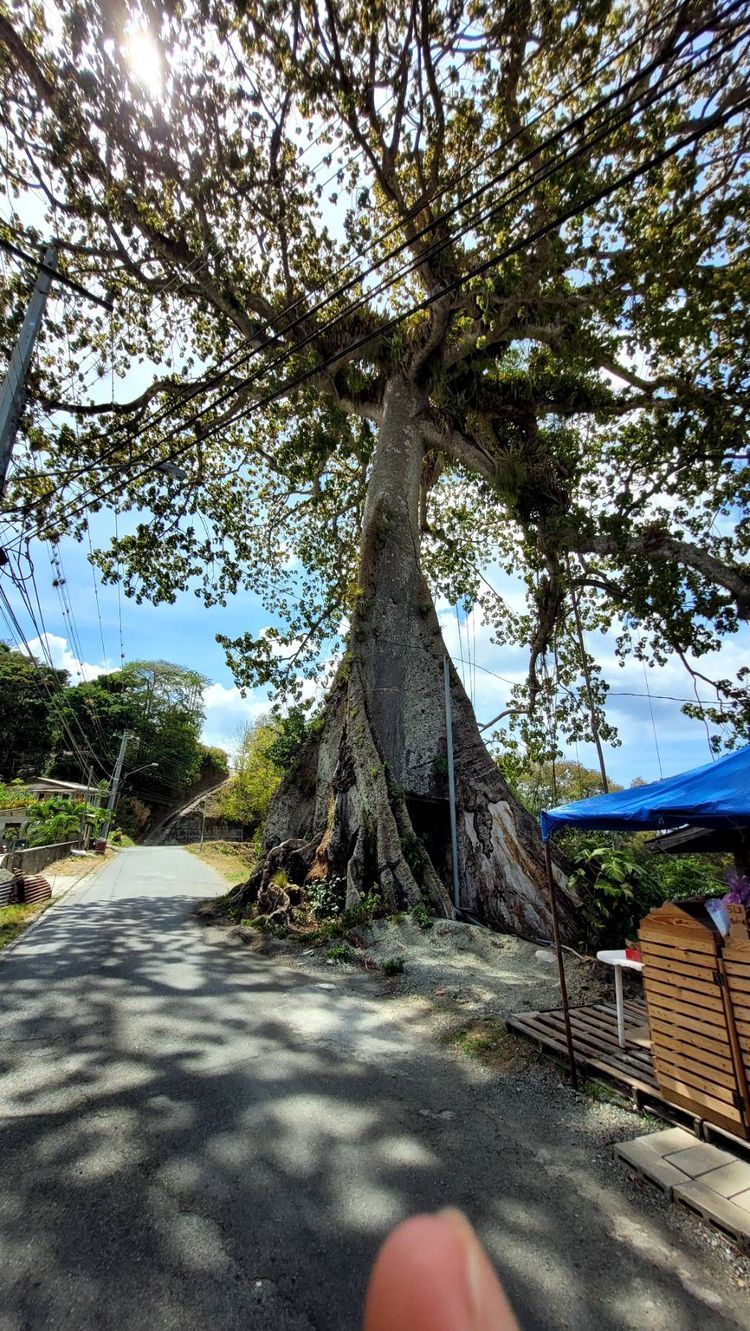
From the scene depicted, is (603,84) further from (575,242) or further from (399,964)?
(399,964)

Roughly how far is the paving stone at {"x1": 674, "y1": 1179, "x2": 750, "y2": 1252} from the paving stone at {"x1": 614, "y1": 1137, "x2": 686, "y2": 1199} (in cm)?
5

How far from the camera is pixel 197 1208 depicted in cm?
251

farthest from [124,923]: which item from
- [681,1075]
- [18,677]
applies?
[18,677]

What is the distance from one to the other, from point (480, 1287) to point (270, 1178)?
1120 mm

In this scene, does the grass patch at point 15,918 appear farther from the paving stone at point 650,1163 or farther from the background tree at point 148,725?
the background tree at point 148,725

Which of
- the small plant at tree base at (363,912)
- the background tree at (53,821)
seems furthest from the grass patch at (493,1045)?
the background tree at (53,821)

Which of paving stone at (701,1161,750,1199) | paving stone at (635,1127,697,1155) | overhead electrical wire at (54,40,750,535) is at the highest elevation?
overhead electrical wire at (54,40,750,535)

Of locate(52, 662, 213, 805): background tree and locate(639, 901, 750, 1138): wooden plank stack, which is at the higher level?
locate(52, 662, 213, 805): background tree

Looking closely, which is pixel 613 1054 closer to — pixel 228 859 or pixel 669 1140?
pixel 669 1140

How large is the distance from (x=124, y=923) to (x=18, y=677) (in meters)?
38.0

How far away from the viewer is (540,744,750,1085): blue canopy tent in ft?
11.6

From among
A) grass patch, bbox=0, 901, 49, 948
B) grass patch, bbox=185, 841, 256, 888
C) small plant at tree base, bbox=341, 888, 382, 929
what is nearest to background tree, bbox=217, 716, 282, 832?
grass patch, bbox=185, 841, 256, 888

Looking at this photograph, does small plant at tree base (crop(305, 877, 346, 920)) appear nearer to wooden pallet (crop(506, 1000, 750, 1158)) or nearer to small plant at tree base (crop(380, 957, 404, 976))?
small plant at tree base (crop(380, 957, 404, 976))

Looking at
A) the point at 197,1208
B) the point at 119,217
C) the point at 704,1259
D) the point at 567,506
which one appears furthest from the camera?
the point at 567,506
